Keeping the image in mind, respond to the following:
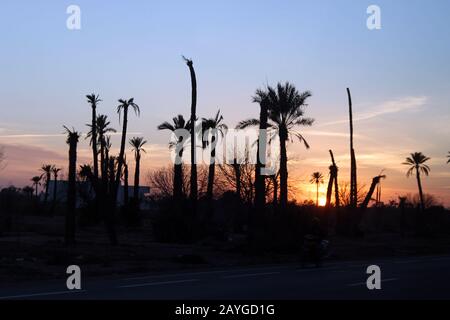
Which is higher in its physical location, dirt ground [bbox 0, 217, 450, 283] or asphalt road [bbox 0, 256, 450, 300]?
dirt ground [bbox 0, 217, 450, 283]

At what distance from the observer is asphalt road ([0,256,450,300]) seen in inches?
619

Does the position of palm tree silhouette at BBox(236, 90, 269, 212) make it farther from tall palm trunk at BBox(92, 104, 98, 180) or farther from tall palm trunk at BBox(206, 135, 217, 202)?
tall palm trunk at BBox(92, 104, 98, 180)

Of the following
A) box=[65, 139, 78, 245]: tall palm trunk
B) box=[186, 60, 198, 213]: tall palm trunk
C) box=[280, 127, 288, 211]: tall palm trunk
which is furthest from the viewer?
box=[186, 60, 198, 213]: tall palm trunk

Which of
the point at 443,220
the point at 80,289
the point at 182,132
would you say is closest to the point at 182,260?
the point at 80,289

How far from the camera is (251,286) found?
17953 mm

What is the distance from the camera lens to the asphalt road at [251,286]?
619 inches

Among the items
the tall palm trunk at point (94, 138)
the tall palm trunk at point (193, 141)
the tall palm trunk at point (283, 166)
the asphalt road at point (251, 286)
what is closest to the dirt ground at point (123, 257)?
the asphalt road at point (251, 286)

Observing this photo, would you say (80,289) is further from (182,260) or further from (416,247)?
(416,247)

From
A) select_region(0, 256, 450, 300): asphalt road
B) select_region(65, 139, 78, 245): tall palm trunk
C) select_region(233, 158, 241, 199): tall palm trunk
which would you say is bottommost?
select_region(0, 256, 450, 300): asphalt road

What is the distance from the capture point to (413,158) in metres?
90.6

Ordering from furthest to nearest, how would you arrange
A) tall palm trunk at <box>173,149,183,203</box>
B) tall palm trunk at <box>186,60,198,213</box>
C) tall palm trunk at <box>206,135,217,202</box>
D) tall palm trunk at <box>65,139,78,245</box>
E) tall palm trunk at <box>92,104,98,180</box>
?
1. tall palm trunk at <box>92,104,98,180</box>
2. tall palm trunk at <box>206,135,217,202</box>
3. tall palm trunk at <box>173,149,183,203</box>
4. tall palm trunk at <box>186,60,198,213</box>
5. tall palm trunk at <box>65,139,78,245</box>

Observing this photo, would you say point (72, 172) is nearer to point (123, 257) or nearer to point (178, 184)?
point (123, 257)

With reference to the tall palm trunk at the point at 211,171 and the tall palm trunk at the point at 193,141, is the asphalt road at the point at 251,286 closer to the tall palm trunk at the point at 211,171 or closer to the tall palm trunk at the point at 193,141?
the tall palm trunk at the point at 193,141

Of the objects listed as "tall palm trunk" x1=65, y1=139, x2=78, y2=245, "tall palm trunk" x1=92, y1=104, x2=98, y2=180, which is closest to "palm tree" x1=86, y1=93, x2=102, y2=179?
"tall palm trunk" x1=92, y1=104, x2=98, y2=180
